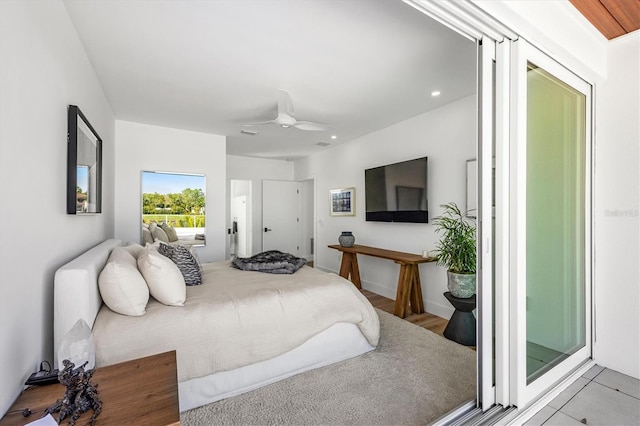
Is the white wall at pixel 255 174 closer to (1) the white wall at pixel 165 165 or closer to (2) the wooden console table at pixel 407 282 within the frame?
(1) the white wall at pixel 165 165

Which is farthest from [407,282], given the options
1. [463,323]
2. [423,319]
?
[463,323]

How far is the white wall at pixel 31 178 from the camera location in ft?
3.37

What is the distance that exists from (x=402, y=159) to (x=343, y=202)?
151cm

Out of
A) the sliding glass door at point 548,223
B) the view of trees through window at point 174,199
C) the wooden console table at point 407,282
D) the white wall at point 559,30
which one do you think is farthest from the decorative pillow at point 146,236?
the white wall at point 559,30

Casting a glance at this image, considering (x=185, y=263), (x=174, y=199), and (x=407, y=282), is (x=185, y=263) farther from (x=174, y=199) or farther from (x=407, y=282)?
(x=407, y=282)

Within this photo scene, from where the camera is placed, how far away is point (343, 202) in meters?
5.20

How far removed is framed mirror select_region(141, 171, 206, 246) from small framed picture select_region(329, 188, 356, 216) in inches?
89.3

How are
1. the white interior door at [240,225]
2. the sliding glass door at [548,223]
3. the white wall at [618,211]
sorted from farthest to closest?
the white interior door at [240,225]
the white wall at [618,211]
the sliding glass door at [548,223]

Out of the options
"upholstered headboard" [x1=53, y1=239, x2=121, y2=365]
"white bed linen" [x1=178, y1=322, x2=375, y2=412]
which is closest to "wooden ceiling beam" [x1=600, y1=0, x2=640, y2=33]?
"white bed linen" [x1=178, y1=322, x2=375, y2=412]

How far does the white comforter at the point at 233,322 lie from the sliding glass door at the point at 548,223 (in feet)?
3.70

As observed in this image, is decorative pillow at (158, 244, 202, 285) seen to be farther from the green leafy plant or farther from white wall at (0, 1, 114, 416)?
the green leafy plant

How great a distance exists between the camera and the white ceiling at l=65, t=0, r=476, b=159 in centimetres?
182

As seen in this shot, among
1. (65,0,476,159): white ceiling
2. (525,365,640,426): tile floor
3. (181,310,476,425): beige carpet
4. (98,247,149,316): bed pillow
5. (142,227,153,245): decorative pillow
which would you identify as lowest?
(181,310,476,425): beige carpet

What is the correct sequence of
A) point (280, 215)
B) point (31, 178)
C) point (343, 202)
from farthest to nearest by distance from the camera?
point (280, 215)
point (343, 202)
point (31, 178)
